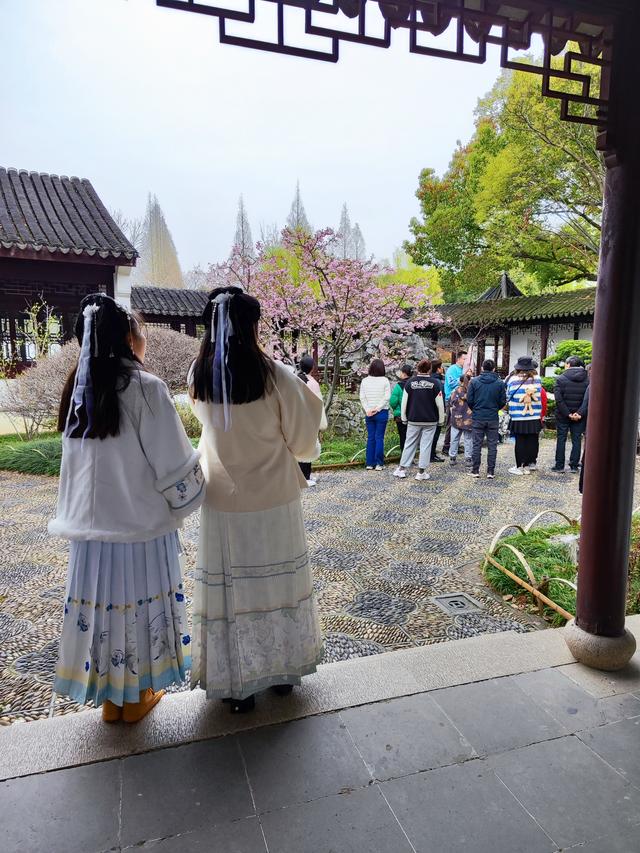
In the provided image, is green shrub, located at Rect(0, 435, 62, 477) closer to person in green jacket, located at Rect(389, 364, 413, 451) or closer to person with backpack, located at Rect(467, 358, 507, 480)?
person in green jacket, located at Rect(389, 364, 413, 451)

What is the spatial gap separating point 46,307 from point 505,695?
11872 mm

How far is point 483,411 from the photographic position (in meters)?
8.09

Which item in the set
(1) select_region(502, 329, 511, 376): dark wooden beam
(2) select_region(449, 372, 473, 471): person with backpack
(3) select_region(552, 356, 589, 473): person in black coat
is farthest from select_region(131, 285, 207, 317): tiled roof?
(3) select_region(552, 356, 589, 473): person in black coat

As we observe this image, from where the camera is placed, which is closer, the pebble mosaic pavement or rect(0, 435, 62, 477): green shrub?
the pebble mosaic pavement

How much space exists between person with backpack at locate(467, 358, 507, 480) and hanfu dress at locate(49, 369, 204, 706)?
6.46m

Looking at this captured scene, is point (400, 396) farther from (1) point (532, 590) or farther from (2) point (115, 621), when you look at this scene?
(2) point (115, 621)

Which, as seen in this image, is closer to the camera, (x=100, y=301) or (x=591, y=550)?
(x=100, y=301)

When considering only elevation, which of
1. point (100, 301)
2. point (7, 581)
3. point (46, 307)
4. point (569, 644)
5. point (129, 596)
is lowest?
point (7, 581)

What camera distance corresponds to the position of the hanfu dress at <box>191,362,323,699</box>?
2.32 m

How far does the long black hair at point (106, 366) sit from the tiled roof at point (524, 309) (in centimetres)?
1453

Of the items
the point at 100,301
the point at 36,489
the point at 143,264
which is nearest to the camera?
the point at 100,301

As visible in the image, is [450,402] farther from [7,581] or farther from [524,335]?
[524,335]

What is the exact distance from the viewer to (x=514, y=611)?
388 cm

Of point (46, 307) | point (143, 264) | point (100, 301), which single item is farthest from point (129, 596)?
point (143, 264)
